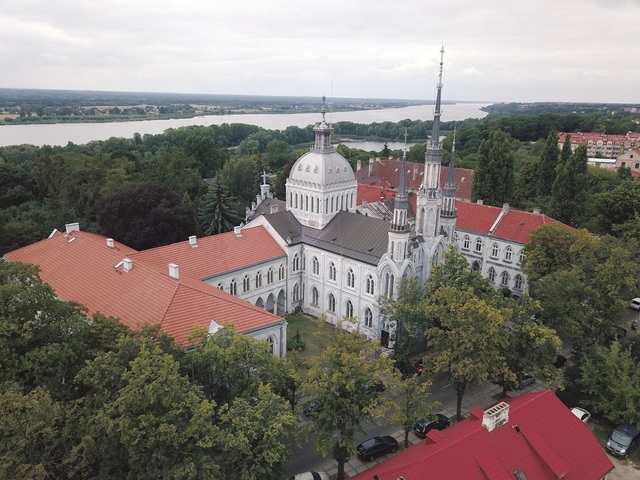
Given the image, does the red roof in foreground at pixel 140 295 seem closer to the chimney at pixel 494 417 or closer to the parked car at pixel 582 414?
the chimney at pixel 494 417

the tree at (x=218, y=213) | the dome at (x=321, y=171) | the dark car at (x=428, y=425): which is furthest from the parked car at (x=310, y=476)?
the tree at (x=218, y=213)

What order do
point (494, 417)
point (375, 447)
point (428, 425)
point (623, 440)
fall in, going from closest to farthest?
point (494, 417) → point (375, 447) → point (623, 440) → point (428, 425)

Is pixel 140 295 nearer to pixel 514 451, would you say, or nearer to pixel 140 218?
pixel 140 218

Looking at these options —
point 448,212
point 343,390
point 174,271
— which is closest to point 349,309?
point 448,212

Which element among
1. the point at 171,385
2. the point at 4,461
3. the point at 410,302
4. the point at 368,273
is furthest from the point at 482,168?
the point at 4,461

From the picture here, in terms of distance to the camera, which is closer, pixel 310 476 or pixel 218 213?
pixel 310 476

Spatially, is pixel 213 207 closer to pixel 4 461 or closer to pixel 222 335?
pixel 222 335
